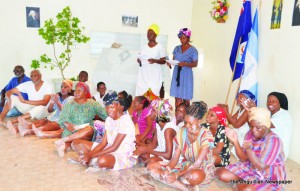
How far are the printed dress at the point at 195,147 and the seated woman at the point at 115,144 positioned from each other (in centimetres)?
57

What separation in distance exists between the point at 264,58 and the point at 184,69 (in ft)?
3.77

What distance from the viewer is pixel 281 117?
137 inches

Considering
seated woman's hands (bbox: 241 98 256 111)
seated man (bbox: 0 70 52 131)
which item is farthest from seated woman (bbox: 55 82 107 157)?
seated woman's hands (bbox: 241 98 256 111)

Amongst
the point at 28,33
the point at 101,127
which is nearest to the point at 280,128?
the point at 101,127

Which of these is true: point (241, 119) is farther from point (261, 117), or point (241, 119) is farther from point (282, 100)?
point (261, 117)

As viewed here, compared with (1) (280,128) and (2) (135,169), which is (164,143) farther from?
(1) (280,128)

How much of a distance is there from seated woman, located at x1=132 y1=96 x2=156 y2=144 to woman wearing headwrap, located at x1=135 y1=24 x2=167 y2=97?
1.22 m

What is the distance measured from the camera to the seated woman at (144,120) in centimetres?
358

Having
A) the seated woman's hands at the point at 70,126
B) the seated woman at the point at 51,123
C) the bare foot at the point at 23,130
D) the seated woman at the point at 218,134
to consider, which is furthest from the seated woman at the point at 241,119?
the bare foot at the point at 23,130

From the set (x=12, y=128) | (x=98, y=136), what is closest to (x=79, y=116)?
(x=98, y=136)

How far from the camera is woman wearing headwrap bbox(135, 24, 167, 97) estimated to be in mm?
4809

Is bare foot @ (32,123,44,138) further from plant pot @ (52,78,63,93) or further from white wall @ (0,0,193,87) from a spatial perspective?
white wall @ (0,0,193,87)

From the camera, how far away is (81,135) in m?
3.63

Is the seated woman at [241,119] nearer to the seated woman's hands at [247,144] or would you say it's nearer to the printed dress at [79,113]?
the seated woman's hands at [247,144]
